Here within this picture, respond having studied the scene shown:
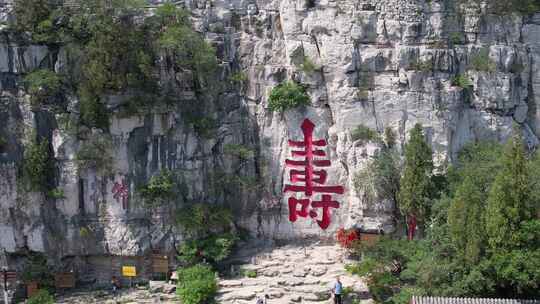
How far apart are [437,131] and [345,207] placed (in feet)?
9.80

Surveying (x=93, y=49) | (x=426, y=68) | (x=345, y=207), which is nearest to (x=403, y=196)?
(x=345, y=207)

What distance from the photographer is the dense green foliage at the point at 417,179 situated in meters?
16.5

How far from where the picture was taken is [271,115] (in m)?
18.7

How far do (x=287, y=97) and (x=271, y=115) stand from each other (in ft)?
2.27

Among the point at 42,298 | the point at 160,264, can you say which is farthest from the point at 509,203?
the point at 42,298

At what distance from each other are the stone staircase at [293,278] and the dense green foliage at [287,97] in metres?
3.61

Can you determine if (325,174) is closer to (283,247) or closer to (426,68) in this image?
(283,247)

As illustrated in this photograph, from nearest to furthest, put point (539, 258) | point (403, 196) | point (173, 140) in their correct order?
point (539, 258), point (403, 196), point (173, 140)

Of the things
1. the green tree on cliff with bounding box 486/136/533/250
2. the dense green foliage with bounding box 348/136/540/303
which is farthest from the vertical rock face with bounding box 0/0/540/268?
the green tree on cliff with bounding box 486/136/533/250

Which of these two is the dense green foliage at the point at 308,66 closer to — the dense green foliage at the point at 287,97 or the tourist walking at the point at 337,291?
the dense green foliage at the point at 287,97

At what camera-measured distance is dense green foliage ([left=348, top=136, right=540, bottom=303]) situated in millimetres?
14367

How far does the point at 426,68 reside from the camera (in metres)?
18.0

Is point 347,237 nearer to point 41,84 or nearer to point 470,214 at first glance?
point 470,214

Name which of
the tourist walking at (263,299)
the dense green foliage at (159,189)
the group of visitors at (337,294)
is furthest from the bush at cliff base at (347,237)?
the dense green foliage at (159,189)
